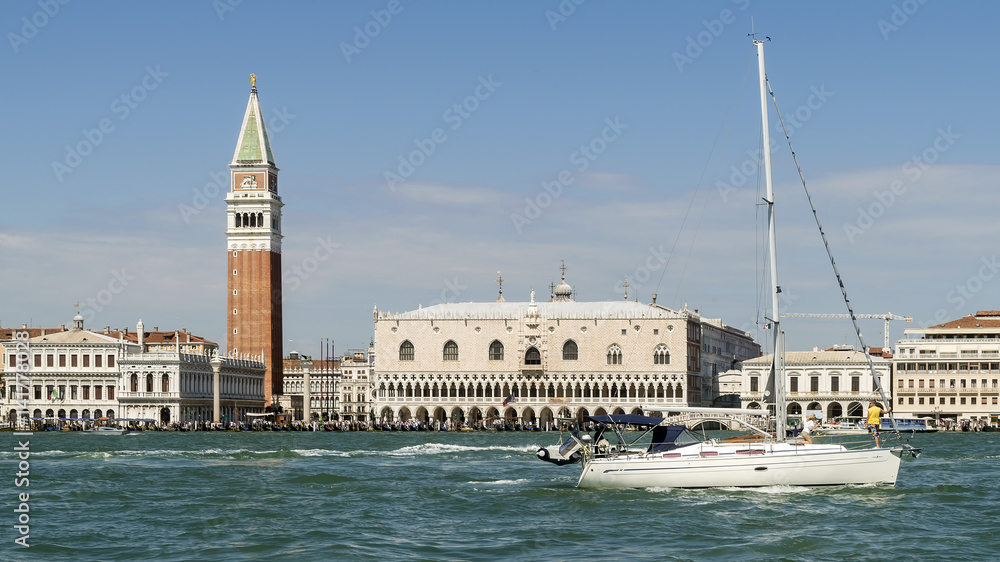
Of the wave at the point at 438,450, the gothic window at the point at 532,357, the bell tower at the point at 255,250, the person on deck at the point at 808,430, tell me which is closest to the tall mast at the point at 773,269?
the person on deck at the point at 808,430

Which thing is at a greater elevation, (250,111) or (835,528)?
(250,111)

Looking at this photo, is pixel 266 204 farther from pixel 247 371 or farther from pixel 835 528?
pixel 835 528

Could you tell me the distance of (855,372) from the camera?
12744 centimetres

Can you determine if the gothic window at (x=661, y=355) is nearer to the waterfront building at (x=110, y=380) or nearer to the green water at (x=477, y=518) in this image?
the waterfront building at (x=110, y=380)

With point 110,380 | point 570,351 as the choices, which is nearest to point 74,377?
point 110,380

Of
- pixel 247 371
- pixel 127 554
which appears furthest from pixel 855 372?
pixel 127 554

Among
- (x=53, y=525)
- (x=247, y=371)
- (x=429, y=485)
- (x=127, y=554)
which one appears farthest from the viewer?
(x=247, y=371)

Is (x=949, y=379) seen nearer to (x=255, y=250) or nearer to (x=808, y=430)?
(x=255, y=250)

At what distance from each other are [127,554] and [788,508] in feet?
50.1

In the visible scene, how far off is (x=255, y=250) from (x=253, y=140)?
11.6 metres

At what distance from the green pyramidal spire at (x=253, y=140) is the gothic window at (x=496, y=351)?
29.6 metres

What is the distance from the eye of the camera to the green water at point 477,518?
1172 inches

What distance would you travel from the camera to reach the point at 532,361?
128250mm

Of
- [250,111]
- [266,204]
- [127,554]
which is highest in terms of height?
[250,111]
